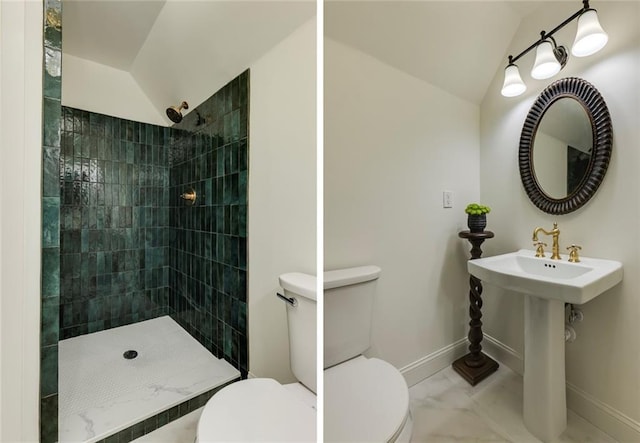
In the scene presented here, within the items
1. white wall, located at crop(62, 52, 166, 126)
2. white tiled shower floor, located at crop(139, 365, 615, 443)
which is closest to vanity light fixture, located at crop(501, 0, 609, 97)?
white tiled shower floor, located at crop(139, 365, 615, 443)

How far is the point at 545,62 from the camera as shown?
35cm

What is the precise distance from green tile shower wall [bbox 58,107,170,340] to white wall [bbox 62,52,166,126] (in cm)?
5

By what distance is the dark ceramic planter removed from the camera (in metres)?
0.37

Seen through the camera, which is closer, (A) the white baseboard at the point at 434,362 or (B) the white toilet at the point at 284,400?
(A) the white baseboard at the point at 434,362

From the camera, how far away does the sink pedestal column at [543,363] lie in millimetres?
338

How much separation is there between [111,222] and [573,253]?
2023mm

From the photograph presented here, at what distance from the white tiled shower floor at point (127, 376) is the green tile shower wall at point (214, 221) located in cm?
10

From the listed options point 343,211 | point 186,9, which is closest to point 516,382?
point 343,211

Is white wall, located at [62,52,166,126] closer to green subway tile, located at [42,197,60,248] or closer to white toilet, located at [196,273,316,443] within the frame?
green subway tile, located at [42,197,60,248]

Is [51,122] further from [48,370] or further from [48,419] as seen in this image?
[48,419]

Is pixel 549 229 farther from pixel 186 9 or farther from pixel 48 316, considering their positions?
pixel 186 9

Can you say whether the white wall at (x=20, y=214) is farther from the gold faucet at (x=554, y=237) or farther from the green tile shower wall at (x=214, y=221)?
the gold faucet at (x=554, y=237)

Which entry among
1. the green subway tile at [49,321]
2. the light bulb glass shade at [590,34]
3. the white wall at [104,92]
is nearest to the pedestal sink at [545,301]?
the light bulb glass shade at [590,34]

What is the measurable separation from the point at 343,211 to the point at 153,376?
150cm
